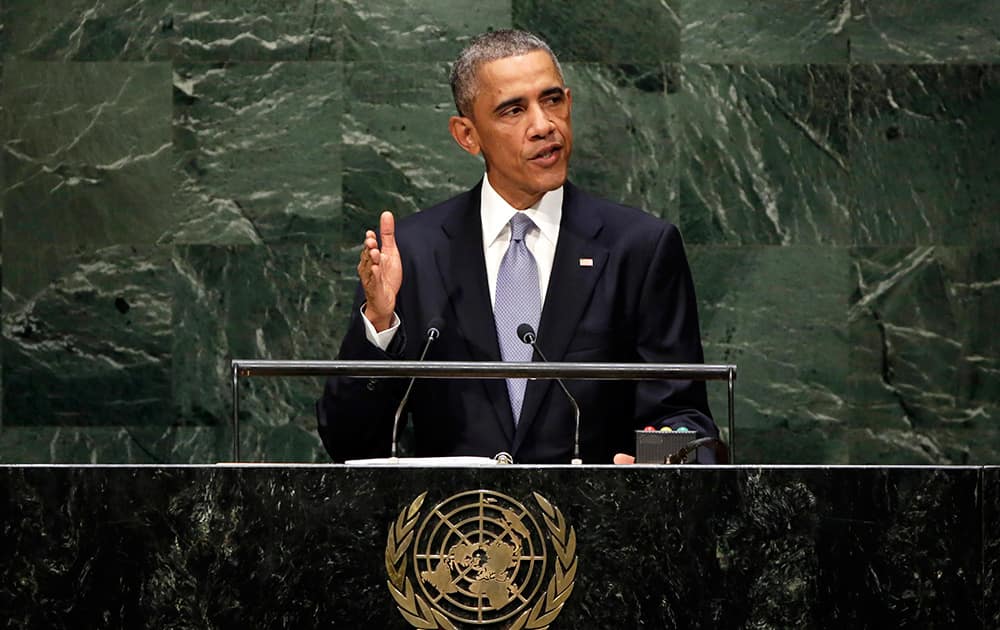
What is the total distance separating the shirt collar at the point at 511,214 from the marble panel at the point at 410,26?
118 centimetres

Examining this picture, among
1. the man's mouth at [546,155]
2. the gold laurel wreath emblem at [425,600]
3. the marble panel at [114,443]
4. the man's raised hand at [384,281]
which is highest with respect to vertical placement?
the man's mouth at [546,155]

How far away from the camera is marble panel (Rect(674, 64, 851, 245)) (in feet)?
17.3

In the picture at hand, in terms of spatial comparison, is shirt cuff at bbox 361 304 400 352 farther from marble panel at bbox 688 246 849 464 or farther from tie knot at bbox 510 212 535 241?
marble panel at bbox 688 246 849 464

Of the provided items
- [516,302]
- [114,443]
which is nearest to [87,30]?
[114,443]

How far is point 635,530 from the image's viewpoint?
2660mm

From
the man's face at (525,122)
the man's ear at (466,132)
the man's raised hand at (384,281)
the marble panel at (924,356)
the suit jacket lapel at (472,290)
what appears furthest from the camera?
the marble panel at (924,356)

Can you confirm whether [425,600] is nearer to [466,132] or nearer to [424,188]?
[466,132]

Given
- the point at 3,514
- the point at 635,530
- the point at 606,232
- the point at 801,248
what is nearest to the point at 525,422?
the point at 606,232

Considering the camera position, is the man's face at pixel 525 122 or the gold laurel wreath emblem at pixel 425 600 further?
the man's face at pixel 525 122

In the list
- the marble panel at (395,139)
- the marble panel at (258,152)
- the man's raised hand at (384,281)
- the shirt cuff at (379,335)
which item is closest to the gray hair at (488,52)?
the man's raised hand at (384,281)

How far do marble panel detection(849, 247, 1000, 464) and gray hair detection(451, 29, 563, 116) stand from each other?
1732 mm

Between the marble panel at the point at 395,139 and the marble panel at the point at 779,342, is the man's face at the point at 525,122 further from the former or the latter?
the marble panel at the point at 779,342

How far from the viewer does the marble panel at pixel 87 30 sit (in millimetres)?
5254

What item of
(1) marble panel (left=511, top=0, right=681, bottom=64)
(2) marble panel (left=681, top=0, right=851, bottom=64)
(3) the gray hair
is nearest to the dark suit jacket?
Answer: (3) the gray hair
